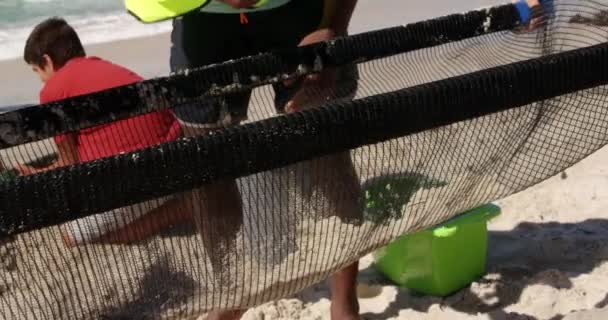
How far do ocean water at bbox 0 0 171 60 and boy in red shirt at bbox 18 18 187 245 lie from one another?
3821mm

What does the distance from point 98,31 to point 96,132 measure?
549cm

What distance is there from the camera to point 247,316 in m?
2.74

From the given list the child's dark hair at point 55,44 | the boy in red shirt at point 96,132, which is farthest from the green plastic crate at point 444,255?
the child's dark hair at point 55,44

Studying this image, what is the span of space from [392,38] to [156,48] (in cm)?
461

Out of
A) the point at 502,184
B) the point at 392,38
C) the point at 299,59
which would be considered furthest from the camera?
the point at 392,38

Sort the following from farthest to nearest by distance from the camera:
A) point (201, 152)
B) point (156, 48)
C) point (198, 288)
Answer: point (156, 48), point (198, 288), point (201, 152)

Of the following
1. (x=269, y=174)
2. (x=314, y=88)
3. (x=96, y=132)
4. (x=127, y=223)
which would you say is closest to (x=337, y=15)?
(x=314, y=88)

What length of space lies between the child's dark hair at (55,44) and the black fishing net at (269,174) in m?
1.22

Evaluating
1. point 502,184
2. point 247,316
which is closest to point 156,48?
point 247,316

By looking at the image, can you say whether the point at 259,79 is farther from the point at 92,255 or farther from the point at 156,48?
the point at 156,48

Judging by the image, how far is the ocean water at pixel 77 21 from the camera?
295 inches

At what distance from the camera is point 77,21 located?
8.62m

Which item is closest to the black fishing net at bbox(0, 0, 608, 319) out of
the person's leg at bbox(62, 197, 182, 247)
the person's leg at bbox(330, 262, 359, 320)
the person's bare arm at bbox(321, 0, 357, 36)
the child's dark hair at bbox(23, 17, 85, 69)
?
the person's leg at bbox(62, 197, 182, 247)

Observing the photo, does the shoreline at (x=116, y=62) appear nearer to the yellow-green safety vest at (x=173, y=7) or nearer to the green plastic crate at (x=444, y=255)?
the green plastic crate at (x=444, y=255)
